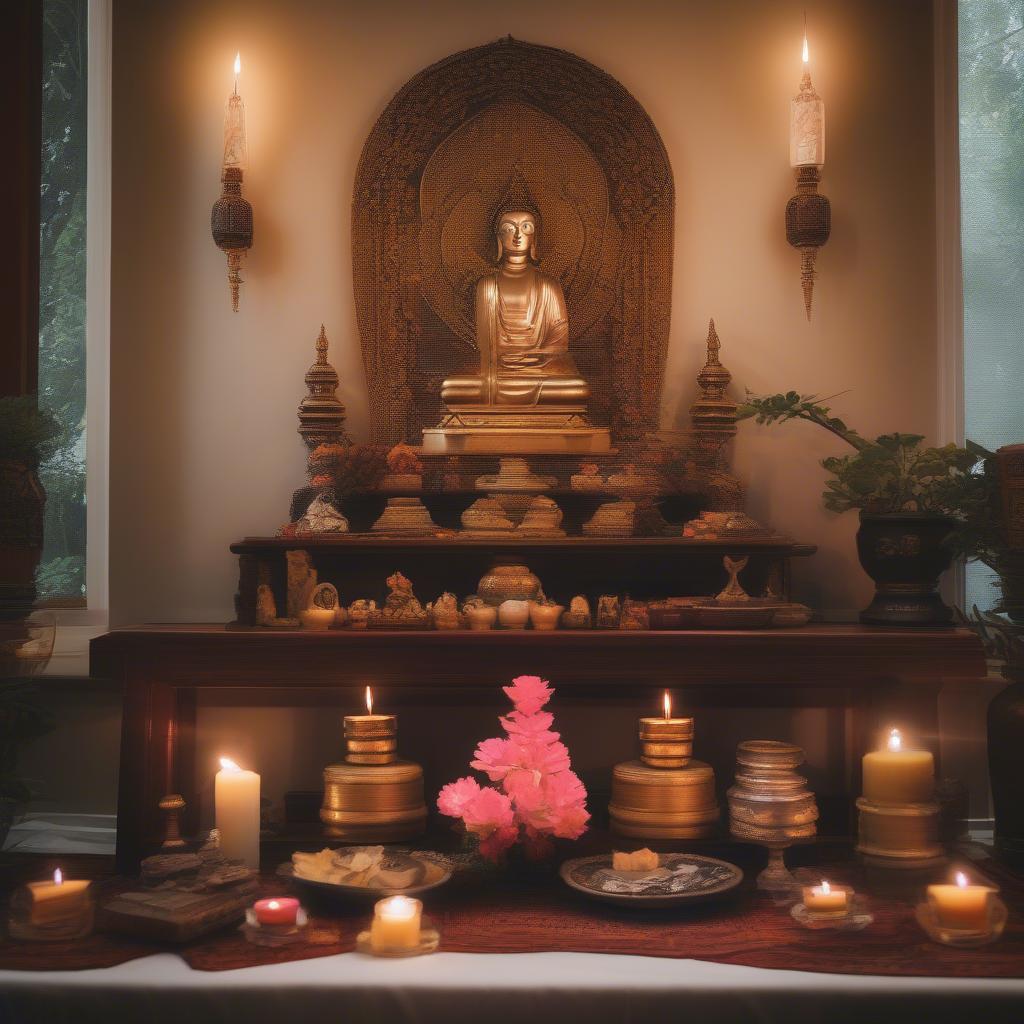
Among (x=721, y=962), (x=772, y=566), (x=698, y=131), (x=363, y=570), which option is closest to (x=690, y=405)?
(x=772, y=566)

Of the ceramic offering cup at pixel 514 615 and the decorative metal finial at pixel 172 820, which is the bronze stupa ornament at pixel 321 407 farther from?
the decorative metal finial at pixel 172 820

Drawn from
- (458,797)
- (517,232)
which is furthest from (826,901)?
(517,232)

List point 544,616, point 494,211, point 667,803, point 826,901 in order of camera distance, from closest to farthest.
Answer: point 826,901 → point 667,803 → point 544,616 → point 494,211

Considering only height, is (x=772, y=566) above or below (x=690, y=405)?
below

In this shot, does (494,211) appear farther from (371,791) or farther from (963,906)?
(963,906)

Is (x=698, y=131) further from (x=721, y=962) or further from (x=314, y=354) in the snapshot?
(x=721, y=962)

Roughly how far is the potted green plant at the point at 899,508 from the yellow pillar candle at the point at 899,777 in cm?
47

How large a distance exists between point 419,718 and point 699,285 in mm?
1535

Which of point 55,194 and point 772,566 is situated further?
point 55,194

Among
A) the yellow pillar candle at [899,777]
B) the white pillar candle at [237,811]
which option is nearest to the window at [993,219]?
the yellow pillar candle at [899,777]

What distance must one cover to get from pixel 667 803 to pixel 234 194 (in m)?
2.10

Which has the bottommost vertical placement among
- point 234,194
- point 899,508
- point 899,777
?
point 899,777

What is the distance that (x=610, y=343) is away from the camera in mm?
3559

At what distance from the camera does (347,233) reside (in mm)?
3609
